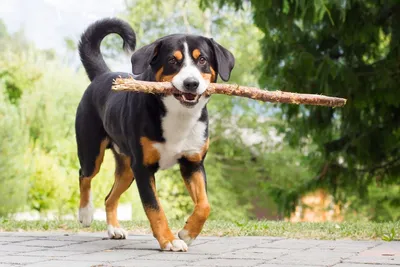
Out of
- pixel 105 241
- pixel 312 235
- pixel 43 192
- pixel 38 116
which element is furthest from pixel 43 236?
pixel 38 116

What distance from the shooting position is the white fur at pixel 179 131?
15.8 feet

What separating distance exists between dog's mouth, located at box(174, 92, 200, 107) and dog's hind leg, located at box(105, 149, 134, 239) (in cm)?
119

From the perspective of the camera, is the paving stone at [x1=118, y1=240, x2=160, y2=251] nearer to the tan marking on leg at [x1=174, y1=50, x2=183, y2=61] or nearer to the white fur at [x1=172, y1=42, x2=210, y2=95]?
the white fur at [x1=172, y1=42, x2=210, y2=95]

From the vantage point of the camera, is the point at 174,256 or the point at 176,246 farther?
the point at 176,246

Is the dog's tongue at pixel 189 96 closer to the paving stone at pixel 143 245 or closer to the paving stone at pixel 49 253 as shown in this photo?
the paving stone at pixel 143 245

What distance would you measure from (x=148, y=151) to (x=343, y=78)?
5.34 m

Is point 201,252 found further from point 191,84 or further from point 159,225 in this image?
point 191,84

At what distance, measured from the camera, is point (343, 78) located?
9602mm

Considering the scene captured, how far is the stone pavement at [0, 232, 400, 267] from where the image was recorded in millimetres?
4000

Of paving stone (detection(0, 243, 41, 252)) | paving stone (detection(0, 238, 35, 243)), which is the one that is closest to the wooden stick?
paving stone (detection(0, 243, 41, 252))

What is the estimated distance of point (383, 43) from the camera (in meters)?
11.5

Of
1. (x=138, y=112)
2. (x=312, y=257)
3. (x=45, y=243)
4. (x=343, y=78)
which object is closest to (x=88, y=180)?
(x=45, y=243)

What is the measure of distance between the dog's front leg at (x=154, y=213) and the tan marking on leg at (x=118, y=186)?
0.90m

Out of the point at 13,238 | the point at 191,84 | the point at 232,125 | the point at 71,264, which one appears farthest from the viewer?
the point at 232,125
